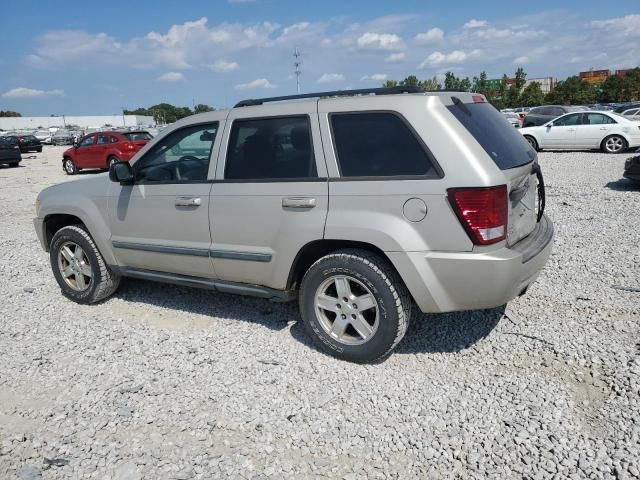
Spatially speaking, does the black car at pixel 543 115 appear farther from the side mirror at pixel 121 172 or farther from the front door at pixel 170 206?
the side mirror at pixel 121 172

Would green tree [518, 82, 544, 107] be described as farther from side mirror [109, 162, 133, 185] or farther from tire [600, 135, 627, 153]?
side mirror [109, 162, 133, 185]

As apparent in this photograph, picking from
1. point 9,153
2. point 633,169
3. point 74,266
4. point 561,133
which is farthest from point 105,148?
point 633,169

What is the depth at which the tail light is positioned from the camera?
300 cm

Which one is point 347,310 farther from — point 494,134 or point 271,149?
point 494,134

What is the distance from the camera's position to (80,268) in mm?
4949

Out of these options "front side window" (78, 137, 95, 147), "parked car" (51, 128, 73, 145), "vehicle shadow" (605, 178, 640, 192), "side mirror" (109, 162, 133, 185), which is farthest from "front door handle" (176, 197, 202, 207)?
"parked car" (51, 128, 73, 145)

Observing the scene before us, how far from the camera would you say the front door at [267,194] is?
3.53 m

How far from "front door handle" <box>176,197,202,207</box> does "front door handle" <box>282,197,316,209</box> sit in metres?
0.83

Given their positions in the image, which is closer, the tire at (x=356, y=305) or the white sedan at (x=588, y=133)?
the tire at (x=356, y=305)

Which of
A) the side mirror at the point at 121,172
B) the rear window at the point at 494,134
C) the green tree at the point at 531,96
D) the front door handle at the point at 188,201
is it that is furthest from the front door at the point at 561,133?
the green tree at the point at 531,96

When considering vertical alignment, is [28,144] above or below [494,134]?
above

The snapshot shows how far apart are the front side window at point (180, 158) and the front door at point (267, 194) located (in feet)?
0.77

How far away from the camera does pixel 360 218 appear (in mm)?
3316

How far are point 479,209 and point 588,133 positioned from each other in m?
16.0
